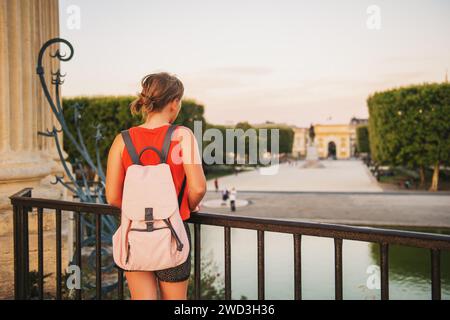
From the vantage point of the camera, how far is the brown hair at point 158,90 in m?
2.14

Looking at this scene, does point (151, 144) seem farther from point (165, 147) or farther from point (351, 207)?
point (351, 207)

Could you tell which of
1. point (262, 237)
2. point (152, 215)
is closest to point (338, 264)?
point (262, 237)

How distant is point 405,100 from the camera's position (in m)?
29.4

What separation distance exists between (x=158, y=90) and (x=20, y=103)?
3.04 meters

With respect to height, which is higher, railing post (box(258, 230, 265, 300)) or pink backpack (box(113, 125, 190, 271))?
pink backpack (box(113, 125, 190, 271))

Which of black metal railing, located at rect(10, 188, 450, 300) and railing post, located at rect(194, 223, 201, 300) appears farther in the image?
railing post, located at rect(194, 223, 201, 300)

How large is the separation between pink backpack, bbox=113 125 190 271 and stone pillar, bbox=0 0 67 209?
8.99ft

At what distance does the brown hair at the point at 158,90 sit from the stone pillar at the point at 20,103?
9.14 feet

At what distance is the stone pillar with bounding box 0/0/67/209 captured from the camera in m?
4.48

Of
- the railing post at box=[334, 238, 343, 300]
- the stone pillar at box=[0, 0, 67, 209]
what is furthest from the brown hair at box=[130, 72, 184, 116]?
the stone pillar at box=[0, 0, 67, 209]

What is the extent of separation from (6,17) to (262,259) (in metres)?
3.65

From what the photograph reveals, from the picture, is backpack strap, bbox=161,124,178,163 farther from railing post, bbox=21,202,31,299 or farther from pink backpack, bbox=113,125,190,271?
railing post, bbox=21,202,31,299
